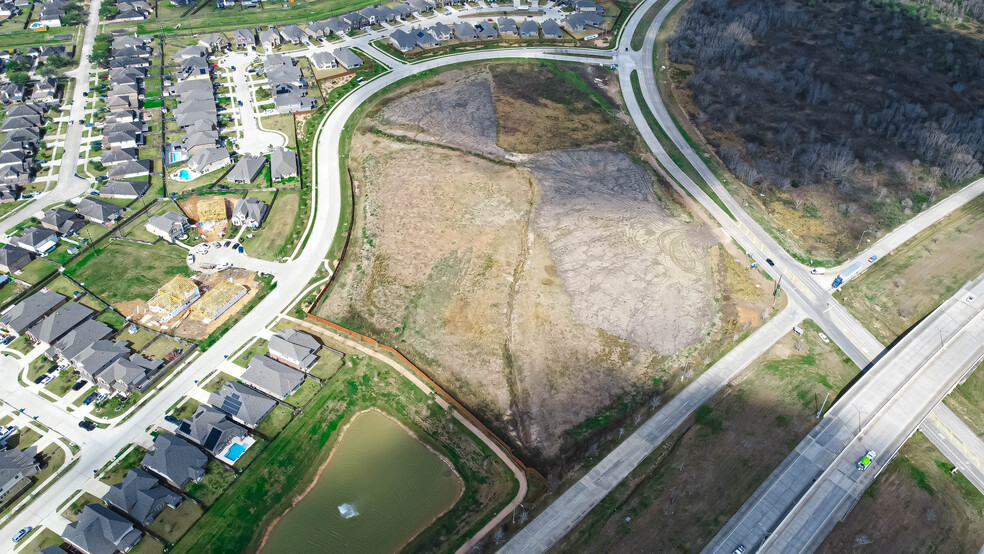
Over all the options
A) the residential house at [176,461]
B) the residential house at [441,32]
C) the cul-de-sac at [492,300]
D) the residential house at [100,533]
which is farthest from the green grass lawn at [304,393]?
the residential house at [441,32]

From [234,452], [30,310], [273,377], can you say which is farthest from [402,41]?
[234,452]

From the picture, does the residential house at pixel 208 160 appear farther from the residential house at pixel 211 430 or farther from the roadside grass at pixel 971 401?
the roadside grass at pixel 971 401

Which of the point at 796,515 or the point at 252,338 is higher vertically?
the point at 252,338

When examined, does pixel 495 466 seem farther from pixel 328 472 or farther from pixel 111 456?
pixel 111 456

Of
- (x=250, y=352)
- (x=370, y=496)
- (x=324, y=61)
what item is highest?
(x=324, y=61)

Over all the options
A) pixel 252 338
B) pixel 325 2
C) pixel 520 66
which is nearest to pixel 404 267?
pixel 252 338

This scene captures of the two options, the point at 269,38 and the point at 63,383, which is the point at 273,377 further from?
the point at 269,38
